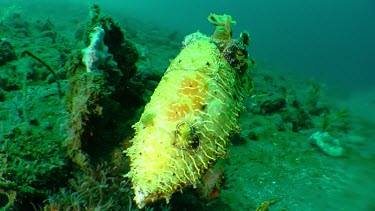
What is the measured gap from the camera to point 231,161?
448 cm

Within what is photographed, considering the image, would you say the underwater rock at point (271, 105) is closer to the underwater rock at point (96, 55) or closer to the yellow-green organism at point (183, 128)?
the yellow-green organism at point (183, 128)

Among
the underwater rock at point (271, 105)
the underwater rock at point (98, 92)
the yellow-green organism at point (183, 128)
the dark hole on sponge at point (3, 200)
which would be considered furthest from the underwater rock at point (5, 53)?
the underwater rock at point (271, 105)

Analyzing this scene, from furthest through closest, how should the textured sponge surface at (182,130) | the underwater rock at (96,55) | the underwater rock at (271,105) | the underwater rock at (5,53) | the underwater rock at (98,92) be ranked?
the underwater rock at (271,105)
the underwater rock at (5,53)
the underwater rock at (96,55)
the underwater rock at (98,92)
the textured sponge surface at (182,130)

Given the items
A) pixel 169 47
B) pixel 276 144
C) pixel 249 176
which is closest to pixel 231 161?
pixel 249 176

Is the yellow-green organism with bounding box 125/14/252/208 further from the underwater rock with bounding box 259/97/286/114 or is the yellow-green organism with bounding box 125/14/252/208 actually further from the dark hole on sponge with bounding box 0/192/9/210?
the underwater rock with bounding box 259/97/286/114

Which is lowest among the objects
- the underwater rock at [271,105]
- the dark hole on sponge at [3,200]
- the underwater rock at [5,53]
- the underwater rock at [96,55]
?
the dark hole on sponge at [3,200]

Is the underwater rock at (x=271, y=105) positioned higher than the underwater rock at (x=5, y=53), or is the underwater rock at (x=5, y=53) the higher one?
the underwater rock at (x=271, y=105)

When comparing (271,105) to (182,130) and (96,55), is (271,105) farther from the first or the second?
(182,130)

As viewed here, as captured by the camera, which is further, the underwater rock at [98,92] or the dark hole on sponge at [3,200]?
the underwater rock at [98,92]

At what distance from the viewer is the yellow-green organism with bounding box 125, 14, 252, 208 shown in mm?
2248

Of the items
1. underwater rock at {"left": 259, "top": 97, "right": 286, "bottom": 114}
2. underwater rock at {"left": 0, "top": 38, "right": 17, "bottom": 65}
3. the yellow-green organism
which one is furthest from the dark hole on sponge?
underwater rock at {"left": 259, "top": 97, "right": 286, "bottom": 114}

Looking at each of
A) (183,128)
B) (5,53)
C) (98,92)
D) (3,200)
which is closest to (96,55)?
(98,92)

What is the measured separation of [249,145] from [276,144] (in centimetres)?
55

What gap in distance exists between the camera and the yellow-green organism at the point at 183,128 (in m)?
2.25
